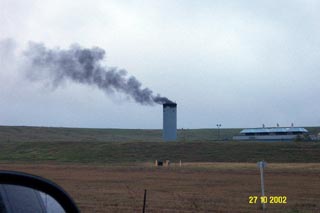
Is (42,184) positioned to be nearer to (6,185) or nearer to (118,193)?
(6,185)

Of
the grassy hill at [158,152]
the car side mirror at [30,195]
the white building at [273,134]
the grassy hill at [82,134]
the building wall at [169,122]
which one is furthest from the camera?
the grassy hill at [82,134]

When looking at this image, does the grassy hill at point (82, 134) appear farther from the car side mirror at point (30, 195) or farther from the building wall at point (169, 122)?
the car side mirror at point (30, 195)

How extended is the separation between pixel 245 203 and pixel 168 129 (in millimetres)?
75505

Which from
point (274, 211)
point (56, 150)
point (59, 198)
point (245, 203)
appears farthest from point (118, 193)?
point (56, 150)

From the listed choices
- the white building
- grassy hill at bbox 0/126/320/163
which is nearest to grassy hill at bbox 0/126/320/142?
the white building

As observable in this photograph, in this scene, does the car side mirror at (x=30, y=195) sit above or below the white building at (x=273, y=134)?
below

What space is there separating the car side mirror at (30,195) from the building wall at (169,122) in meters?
89.6

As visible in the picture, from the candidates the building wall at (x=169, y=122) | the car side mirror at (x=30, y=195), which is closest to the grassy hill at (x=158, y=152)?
the building wall at (x=169, y=122)

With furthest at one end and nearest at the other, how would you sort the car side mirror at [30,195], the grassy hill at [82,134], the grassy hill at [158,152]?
the grassy hill at [82,134] < the grassy hill at [158,152] < the car side mirror at [30,195]

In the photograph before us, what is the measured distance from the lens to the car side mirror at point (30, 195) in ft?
12.6

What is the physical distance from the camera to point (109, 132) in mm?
177875

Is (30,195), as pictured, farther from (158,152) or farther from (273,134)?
(273,134)

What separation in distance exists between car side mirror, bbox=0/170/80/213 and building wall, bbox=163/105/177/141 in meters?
89.6

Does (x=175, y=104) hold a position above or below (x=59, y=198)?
above
